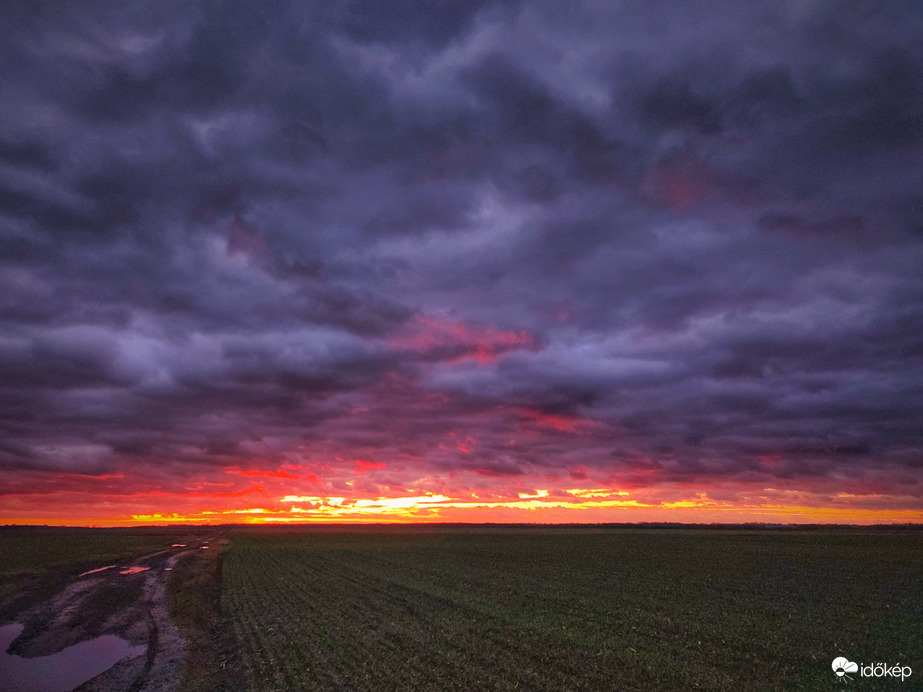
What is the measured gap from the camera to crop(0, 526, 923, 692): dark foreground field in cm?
1864

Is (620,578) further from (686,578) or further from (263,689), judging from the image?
(263,689)

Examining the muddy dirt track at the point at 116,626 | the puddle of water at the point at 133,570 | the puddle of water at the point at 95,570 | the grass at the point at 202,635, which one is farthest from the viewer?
the puddle of water at the point at 133,570

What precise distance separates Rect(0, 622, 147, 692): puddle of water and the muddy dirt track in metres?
0.56

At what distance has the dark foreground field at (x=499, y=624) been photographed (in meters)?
18.6

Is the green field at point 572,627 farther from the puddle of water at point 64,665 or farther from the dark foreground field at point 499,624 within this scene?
the puddle of water at point 64,665

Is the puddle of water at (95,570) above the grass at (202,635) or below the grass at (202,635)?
below

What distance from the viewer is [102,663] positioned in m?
23.7

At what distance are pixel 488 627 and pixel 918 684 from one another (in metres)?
16.2

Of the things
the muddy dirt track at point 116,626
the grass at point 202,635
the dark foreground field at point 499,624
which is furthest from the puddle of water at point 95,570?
the grass at point 202,635

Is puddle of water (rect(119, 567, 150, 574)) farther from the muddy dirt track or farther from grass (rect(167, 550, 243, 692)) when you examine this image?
grass (rect(167, 550, 243, 692))

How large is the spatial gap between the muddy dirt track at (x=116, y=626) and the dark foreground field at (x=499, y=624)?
15cm

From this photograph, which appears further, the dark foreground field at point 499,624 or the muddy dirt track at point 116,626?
the muddy dirt track at point 116,626

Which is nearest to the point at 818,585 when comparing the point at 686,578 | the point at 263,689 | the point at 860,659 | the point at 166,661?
the point at 686,578

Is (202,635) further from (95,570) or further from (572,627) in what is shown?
(95,570)
